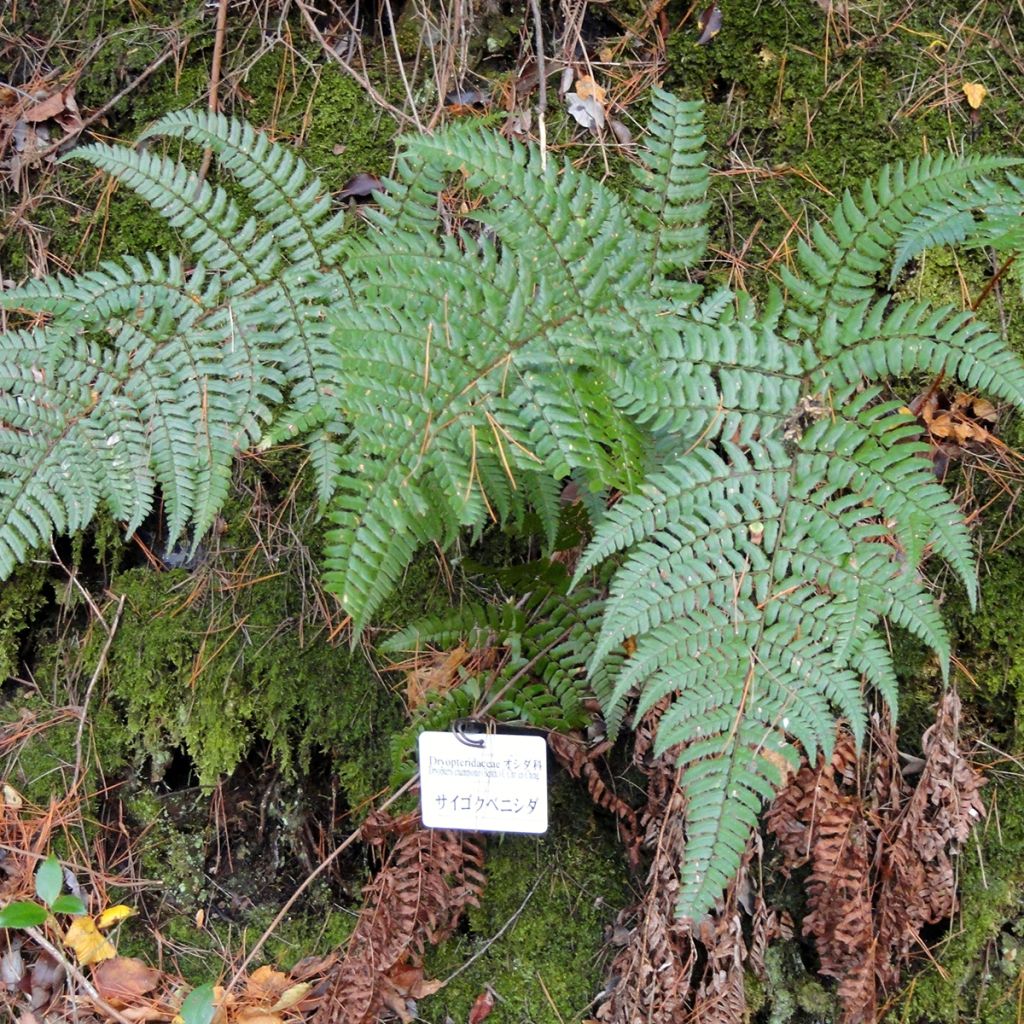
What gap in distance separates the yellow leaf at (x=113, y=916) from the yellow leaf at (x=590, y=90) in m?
3.21

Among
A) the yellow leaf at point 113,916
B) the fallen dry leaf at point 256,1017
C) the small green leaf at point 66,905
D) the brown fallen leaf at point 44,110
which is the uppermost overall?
the brown fallen leaf at point 44,110

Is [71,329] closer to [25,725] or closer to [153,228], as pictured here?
[153,228]

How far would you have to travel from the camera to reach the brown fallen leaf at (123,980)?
306 centimetres

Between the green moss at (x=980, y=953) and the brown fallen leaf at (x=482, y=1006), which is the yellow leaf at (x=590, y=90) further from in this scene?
the brown fallen leaf at (x=482, y=1006)

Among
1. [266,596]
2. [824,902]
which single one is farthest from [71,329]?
[824,902]

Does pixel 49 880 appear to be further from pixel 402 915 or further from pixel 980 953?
pixel 980 953

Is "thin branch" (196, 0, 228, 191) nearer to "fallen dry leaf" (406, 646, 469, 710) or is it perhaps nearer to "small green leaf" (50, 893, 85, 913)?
"fallen dry leaf" (406, 646, 469, 710)

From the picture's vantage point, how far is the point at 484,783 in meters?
2.87

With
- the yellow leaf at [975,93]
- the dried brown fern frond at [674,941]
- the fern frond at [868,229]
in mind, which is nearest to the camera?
the fern frond at [868,229]

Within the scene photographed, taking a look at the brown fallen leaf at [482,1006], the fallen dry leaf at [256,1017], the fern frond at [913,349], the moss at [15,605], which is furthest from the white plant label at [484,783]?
the moss at [15,605]

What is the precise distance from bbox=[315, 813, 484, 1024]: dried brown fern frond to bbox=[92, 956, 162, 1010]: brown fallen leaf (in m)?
0.62

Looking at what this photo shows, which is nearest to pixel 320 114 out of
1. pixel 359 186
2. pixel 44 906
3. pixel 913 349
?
pixel 359 186

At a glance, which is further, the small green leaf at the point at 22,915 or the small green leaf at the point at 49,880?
the small green leaf at the point at 49,880

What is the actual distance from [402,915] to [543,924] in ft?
1.52
